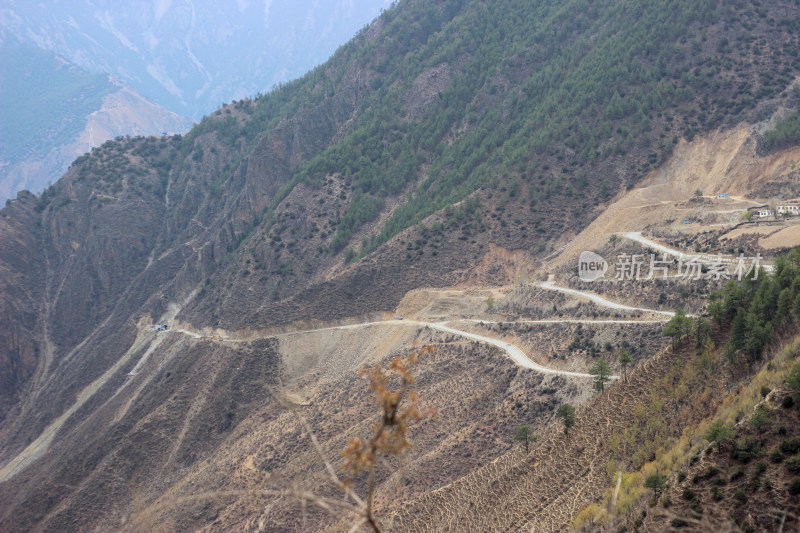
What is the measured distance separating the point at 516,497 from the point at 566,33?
9267 centimetres

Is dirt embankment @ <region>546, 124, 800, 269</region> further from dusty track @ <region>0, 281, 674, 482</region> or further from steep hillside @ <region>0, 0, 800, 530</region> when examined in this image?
dusty track @ <region>0, 281, 674, 482</region>

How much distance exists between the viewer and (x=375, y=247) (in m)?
89.8

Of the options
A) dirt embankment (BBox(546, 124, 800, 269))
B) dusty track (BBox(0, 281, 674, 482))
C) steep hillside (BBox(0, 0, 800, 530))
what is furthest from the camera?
dirt embankment (BBox(546, 124, 800, 269))

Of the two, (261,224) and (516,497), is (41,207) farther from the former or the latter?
(516,497)

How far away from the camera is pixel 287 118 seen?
128 metres

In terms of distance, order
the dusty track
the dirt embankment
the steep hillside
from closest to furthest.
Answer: the steep hillside, the dusty track, the dirt embankment

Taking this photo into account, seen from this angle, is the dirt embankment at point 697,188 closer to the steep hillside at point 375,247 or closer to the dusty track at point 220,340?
the steep hillside at point 375,247

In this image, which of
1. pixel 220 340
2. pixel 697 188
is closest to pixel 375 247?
pixel 220 340

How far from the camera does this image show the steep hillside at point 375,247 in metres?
51.7

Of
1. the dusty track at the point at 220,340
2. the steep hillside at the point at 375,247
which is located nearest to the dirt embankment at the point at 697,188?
the steep hillside at the point at 375,247

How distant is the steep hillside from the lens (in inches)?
2034

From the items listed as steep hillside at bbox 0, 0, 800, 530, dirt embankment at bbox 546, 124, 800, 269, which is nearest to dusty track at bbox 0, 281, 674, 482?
steep hillside at bbox 0, 0, 800, 530

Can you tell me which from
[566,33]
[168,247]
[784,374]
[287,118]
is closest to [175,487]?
[784,374]

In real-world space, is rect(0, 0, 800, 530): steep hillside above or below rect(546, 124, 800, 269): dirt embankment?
above
